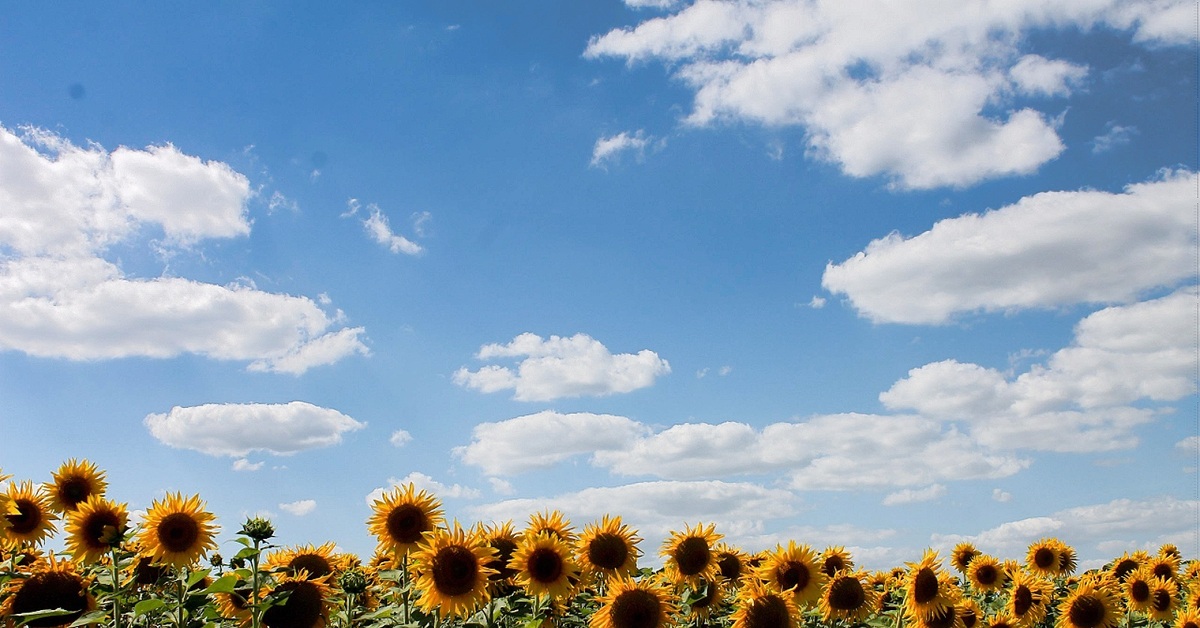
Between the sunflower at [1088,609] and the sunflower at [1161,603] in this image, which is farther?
the sunflower at [1161,603]

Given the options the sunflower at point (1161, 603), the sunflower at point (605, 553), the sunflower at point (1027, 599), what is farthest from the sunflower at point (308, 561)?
the sunflower at point (1161, 603)

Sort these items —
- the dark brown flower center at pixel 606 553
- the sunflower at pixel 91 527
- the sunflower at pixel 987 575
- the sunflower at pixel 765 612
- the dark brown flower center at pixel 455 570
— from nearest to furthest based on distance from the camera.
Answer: the dark brown flower center at pixel 455 570, the sunflower at pixel 765 612, the dark brown flower center at pixel 606 553, the sunflower at pixel 91 527, the sunflower at pixel 987 575

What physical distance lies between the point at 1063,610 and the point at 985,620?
7.02ft

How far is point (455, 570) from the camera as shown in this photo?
28.5ft

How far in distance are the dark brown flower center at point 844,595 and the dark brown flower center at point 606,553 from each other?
309 centimetres

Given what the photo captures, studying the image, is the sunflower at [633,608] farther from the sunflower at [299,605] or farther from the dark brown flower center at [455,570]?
the sunflower at [299,605]

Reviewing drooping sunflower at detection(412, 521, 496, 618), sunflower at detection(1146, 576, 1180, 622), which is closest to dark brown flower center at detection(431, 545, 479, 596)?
drooping sunflower at detection(412, 521, 496, 618)

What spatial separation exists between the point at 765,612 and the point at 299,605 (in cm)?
451

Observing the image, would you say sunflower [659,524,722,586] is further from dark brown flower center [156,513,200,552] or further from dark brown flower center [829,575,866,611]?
dark brown flower center [156,513,200,552]

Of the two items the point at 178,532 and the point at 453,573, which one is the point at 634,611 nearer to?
the point at 453,573

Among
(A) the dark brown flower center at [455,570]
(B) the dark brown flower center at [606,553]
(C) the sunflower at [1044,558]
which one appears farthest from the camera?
(C) the sunflower at [1044,558]

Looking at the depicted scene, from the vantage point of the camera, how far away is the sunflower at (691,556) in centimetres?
1123

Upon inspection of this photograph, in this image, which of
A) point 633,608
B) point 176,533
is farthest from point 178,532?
point 633,608

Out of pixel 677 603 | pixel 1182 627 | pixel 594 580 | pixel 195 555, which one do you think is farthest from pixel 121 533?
pixel 1182 627
